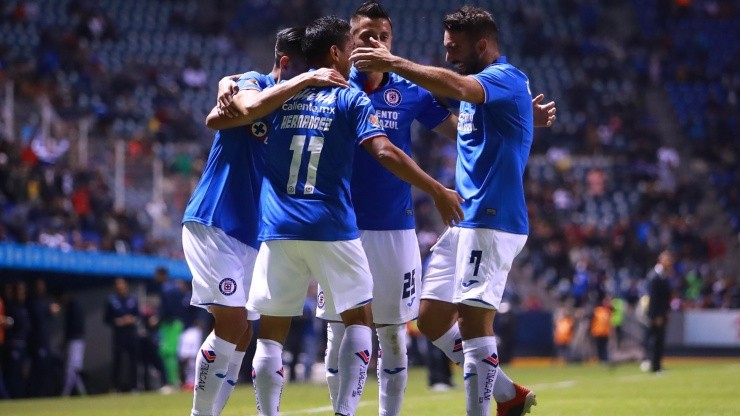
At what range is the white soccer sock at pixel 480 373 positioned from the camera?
7910 millimetres

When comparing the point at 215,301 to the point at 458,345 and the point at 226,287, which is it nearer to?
the point at 226,287

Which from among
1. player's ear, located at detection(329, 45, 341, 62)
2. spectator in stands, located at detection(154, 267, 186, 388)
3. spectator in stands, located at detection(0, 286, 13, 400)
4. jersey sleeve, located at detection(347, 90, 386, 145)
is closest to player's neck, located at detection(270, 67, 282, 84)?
player's ear, located at detection(329, 45, 341, 62)

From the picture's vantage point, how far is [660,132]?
38844mm

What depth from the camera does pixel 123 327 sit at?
20656mm

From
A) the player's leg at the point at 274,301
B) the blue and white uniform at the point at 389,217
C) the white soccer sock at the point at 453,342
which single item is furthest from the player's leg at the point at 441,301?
the player's leg at the point at 274,301

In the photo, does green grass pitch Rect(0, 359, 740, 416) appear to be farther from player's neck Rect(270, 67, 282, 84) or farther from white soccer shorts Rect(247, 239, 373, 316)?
player's neck Rect(270, 67, 282, 84)

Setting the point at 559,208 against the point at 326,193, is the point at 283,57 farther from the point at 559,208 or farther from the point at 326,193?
the point at 559,208

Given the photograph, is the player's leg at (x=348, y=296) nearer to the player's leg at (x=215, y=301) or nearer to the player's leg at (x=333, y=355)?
the player's leg at (x=215, y=301)

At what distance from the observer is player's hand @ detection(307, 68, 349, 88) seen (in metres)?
7.43

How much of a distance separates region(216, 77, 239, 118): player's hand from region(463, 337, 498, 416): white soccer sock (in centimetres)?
212

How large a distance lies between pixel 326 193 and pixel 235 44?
32.2m

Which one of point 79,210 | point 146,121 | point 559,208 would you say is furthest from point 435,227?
point 79,210

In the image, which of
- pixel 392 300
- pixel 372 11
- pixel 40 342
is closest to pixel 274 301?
pixel 392 300

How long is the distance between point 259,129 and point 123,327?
1312 centimetres
